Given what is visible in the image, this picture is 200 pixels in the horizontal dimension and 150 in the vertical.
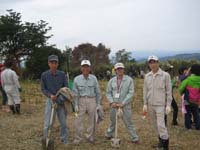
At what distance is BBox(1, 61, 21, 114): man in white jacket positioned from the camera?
11414 millimetres

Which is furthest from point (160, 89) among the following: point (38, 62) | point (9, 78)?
point (38, 62)

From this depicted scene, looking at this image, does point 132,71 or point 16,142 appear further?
point 132,71

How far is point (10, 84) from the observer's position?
11.6 meters

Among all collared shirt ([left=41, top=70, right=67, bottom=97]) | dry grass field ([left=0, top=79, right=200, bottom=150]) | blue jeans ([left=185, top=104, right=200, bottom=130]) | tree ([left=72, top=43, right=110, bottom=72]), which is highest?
tree ([left=72, top=43, right=110, bottom=72])

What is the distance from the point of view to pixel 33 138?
841cm

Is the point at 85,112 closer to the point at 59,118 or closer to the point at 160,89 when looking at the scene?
the point at 59,118

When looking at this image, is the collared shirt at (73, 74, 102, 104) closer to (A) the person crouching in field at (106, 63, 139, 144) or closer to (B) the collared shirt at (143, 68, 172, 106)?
(A) the person crouching in field at (106, 63, 139, 144)

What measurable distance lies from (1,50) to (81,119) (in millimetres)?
26224

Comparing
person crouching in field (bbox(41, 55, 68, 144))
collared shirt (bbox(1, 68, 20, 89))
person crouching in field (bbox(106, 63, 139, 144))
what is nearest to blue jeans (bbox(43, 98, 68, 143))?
person crouching in field (bbox(41, 55, 68, 144))

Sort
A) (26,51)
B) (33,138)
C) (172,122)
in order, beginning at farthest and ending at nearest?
(26,51), (172,122), (33,138)

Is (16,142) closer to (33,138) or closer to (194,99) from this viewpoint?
(33,138)

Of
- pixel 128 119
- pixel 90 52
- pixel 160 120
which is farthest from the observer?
pixel 90 52

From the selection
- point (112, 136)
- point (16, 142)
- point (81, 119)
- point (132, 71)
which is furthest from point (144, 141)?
point (132, 71)

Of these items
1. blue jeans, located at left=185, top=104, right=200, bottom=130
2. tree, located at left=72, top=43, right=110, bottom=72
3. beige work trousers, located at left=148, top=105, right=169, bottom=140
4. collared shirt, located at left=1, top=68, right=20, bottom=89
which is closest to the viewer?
beige work trousers, located at left=148, top=105, right=169, bottom=140
